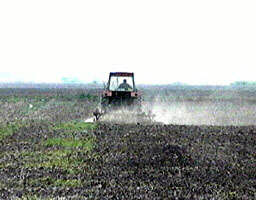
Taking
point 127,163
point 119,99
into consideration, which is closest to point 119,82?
point 119,99

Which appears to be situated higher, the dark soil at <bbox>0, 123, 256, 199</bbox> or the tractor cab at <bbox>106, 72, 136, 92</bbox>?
the tractor cab at <bbox>106, 72, 136, 92</bbox>

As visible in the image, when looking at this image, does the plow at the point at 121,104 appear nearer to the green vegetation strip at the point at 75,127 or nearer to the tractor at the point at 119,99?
the tractor at the point at 119,99

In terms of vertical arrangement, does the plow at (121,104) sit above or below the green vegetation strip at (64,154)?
above

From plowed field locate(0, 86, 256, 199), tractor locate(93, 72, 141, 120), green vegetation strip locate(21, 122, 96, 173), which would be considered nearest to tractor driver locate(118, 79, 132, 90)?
tractor locate(93, 72, 141, 120)

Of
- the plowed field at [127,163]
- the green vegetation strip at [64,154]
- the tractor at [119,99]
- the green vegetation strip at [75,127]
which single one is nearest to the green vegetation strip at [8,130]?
the plowed field at [127,163]

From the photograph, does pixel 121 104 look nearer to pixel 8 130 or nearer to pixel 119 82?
pixel 119 82

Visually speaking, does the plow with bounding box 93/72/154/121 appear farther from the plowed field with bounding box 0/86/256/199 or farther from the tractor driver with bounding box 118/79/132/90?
the plowed field with bounding box 0/86/256/199

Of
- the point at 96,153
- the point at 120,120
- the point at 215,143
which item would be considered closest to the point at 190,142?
the point at 215,143

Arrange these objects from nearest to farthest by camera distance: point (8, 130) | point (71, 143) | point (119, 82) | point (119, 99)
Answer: point (71, 143), point (8, 130), point (119, 99), point (119, 82)

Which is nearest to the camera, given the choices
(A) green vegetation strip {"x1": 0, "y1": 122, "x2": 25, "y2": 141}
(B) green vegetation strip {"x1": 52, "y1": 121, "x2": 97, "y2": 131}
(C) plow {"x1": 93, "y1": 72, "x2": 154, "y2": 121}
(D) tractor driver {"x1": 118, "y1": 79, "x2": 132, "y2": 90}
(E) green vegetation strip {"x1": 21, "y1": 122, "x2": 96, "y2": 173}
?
(E) green vegetation strip {"x1": 21, "y1": 122, "x2": 96, "y2": 173}

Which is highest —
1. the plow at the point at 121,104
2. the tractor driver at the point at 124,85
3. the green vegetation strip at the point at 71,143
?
the tractor driver at the point at 124,85

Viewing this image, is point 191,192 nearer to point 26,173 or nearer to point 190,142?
point 26,173

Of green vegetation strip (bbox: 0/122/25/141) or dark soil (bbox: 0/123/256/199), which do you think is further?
green vegetation strip (bbox: 0/122/25/141)

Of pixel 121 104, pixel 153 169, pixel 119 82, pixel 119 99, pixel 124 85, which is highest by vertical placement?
pixel 119 82
